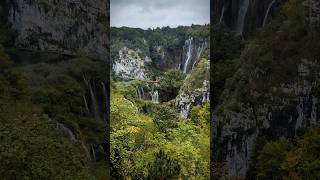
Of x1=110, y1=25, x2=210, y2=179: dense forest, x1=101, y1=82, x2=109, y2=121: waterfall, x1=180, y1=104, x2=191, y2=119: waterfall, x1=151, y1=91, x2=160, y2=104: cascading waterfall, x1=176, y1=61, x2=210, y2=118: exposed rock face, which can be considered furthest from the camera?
x1=151, y1=91, x2=160, y2=104: cascading waterfall

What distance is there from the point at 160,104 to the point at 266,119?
6418 millimetres

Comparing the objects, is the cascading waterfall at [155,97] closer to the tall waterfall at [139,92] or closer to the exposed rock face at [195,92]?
the tall waterfall at [139,92]

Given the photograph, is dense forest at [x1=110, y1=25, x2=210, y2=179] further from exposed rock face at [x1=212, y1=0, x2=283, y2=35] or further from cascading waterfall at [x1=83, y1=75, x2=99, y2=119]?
exposed rock face at [x1=212, y1=0, x2=283, y2=35]

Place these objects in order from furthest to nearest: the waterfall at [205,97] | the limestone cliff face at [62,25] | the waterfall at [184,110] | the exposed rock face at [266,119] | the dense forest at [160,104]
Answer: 1. the waterfall at [184,110]
2. the waterfall at [205,97]
3. the dense forest at [160,104]
4. the exposed rock face at [266,119]
5. the limestone cliff face at [62,25]

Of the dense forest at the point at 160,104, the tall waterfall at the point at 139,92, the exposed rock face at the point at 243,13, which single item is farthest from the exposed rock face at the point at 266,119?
the tall waterfall at the point at 139,92

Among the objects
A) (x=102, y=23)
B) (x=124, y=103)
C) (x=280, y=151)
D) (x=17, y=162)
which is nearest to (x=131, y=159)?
(x=124, y=103)

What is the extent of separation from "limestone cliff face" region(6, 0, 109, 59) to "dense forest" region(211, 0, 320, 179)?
378 cm

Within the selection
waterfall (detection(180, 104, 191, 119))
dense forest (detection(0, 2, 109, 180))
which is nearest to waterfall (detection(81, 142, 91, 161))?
dense forest (detection(0, 2, 109, 180))

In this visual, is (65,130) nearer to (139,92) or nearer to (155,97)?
(139,92)

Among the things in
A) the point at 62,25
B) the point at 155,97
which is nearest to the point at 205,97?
the point at 155,97

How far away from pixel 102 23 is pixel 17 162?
21.0 feet

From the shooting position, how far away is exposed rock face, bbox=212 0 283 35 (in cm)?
1484

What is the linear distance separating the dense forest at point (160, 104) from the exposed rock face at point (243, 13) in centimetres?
373

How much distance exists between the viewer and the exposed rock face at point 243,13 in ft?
48.7
